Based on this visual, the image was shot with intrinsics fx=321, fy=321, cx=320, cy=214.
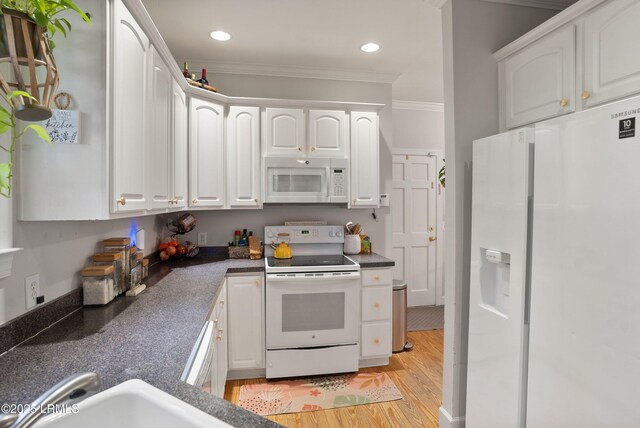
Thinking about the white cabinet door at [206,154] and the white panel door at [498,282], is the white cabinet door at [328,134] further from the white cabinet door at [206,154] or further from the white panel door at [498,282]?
the white panel door at [498,282]

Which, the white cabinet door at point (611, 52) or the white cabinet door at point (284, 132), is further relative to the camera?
the white cabinet door at point (284, 132)

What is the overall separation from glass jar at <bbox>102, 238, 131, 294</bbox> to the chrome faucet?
1.18m

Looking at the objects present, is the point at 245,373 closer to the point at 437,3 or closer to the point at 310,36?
the point at 310,36

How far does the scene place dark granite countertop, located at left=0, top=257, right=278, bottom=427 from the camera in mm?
847

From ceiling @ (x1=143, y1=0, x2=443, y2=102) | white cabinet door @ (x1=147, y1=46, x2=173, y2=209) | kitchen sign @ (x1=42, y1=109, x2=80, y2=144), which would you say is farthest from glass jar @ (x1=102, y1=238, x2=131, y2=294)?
ceiling @ (x1=143, y1=0, x2=443, y2=102)

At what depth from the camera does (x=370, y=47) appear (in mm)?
2652

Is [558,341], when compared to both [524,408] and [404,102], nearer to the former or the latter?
[524,408]

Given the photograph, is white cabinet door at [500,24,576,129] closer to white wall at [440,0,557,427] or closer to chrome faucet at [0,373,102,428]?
white wall at [440,0,557,427]

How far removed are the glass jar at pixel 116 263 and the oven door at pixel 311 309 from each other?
1.00 meters

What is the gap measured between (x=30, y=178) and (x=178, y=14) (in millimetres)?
1600

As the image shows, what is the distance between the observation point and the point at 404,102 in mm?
4070

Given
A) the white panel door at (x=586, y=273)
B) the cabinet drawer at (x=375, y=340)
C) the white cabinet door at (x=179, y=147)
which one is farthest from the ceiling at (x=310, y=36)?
the cabinet drawer at (x=375, y=340)

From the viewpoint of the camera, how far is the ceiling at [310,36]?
2.10m

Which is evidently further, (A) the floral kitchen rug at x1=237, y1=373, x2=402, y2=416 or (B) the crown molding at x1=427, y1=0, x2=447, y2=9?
(A) the floral kitchen rug at x1=237, y1=373, x2=402, y2=416
